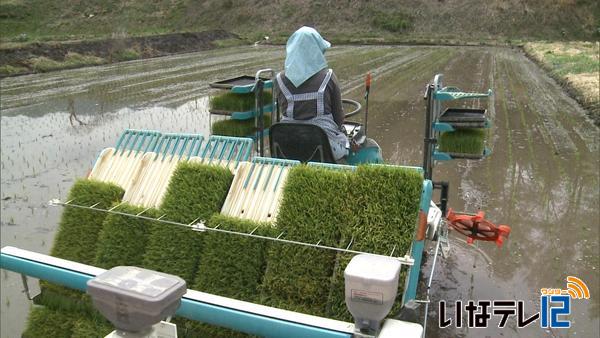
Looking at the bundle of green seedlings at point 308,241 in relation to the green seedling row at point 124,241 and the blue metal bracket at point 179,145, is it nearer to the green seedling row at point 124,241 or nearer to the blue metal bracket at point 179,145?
the green seedling row at point 124,241

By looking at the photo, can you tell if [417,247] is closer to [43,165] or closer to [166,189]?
[166,189]

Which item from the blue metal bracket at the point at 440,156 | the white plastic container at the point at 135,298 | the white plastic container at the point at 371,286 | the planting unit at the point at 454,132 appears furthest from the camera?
the blue metal bracket at the point at 440,156

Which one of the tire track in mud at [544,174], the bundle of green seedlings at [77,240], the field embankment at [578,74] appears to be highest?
the bundle of green seedlings at [77,240]

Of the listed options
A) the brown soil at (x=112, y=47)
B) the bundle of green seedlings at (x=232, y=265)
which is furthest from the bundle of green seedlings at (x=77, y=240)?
the brown soil at (x=112, y=47)

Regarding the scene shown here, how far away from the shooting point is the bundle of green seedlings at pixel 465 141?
14.2ft

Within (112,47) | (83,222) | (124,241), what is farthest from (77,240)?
(112,47)

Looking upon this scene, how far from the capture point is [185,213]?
9.31 feet

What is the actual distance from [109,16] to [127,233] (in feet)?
128

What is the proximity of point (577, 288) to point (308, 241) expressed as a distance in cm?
287

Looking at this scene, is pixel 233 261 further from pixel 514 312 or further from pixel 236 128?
pixel 514 312

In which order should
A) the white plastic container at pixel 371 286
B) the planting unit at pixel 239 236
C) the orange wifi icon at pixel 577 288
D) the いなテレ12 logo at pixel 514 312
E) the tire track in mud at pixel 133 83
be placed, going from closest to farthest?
1. the white plastic container at pixel 371 286
2. the planting unit at pixel 239 236
3. the いなテレ12 logo at pixel 514 312
4. the orange wifi icon at pixel 577 288
5. the tire track in mud at pixel 133 83

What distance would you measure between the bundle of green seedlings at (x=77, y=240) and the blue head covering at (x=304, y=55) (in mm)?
1361

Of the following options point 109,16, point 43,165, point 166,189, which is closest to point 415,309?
point 166,189

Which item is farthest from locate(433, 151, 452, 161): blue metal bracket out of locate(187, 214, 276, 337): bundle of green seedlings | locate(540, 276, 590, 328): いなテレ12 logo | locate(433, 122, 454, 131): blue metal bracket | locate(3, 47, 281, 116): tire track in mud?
locate(3, 47, 281, 116): tire track in mud
